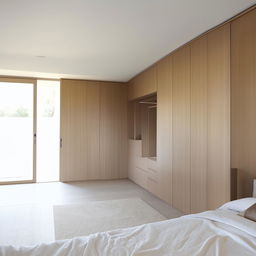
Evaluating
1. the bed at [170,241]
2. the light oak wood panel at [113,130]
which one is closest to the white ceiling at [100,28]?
the light oak wood panel at [113,130]

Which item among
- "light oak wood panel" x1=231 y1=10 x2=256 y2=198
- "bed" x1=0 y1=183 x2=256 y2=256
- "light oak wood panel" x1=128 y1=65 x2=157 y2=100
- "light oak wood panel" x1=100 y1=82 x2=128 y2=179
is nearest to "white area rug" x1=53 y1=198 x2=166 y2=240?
"light oak wood panel" x1=231 y1=10 x2=256 y2=198

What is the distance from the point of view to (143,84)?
5.19 metres

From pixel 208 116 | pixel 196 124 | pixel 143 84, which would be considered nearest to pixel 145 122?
pixel 143 84

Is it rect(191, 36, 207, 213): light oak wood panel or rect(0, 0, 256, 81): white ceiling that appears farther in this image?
rect(191, 36, 207, 213): light oak wood panel

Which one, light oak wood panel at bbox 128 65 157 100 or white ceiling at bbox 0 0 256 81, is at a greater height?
white ceiling at bbox 0 0 256 81

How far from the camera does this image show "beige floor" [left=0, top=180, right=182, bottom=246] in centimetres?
290

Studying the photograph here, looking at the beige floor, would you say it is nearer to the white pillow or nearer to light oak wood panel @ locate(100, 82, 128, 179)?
light oak wood panel @ locate(100, 82, 128, 179)

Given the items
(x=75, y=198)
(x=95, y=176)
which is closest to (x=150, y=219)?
(x=75, y=198)

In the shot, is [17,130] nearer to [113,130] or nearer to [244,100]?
[113,130]

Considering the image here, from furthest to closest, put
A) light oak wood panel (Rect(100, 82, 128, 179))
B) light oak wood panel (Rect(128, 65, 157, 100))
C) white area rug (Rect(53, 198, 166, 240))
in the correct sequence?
light oak wood panel (Rect(100, 82, 128, 179)) → light oak wood panel (Rect(128, 65, 157, 100)) → white area rug (Rect(53, 198, 166, 240))

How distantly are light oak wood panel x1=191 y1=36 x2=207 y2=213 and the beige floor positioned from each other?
0.57m

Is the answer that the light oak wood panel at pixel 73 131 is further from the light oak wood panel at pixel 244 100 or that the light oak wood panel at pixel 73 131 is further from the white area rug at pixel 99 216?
the light oak wood panel at pixel 244 100

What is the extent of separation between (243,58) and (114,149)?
14.1 feet

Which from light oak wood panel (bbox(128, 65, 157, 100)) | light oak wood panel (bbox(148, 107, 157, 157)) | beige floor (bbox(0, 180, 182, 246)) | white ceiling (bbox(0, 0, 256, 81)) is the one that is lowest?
beige floor (bbox(0, 180, 182, 246))
